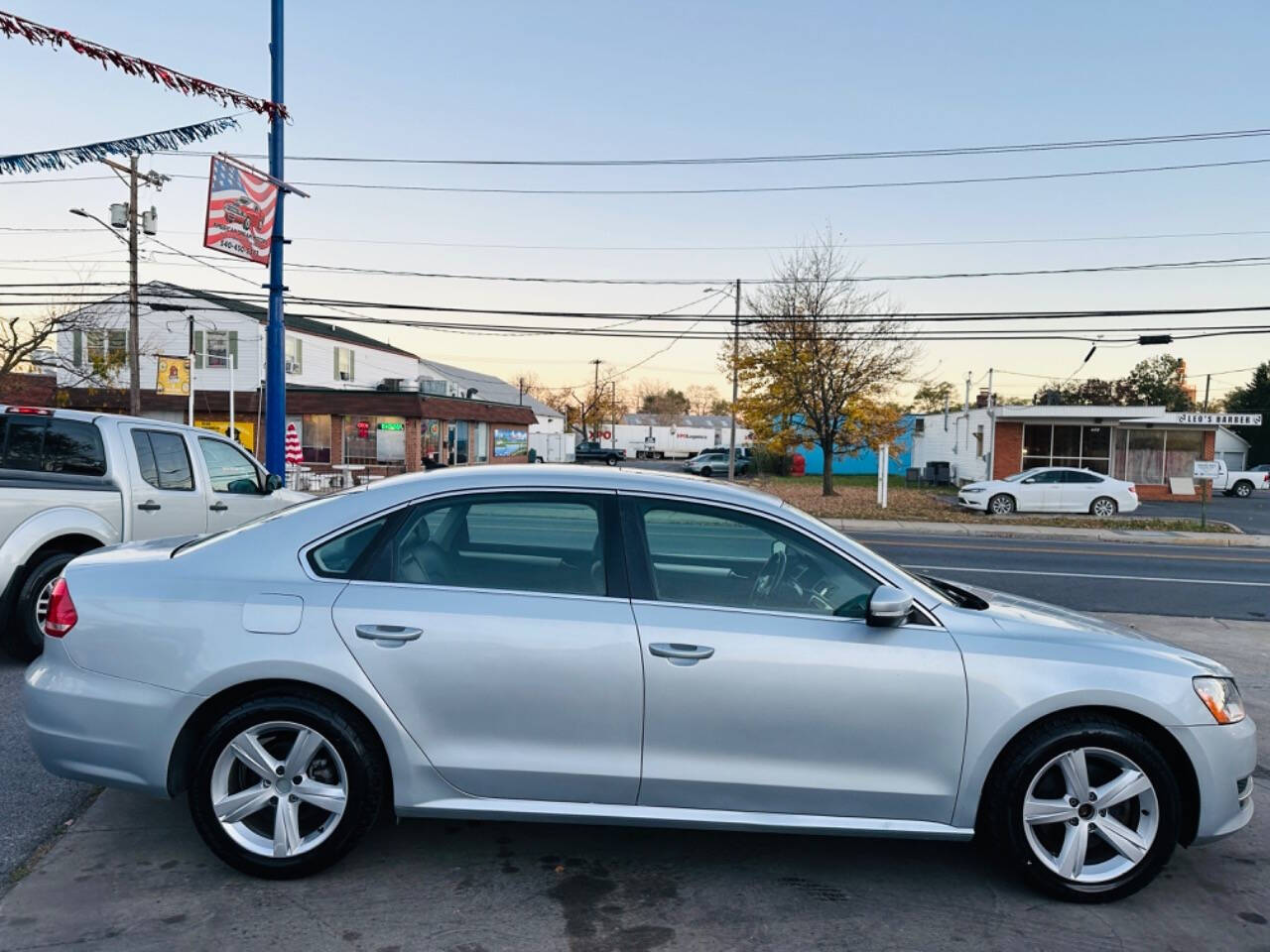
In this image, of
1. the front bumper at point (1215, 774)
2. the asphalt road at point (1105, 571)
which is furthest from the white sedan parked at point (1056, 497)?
the front bumper at point (1215, 774)

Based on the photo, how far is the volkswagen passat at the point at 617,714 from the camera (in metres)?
3.20

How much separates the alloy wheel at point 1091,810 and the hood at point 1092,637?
41cm

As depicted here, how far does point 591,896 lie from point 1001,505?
23848 millimetres

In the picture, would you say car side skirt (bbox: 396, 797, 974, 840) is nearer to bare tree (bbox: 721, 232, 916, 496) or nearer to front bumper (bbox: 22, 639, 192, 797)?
front bumper (bbox: 22, 639, 192, 797)

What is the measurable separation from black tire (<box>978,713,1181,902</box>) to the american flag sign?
11.7 meters

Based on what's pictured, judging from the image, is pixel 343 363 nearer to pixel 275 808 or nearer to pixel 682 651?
pixel 275 808

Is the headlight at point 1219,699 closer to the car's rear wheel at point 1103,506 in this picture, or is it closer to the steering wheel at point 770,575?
the steering wheel at point 770,575

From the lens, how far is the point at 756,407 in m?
27.5

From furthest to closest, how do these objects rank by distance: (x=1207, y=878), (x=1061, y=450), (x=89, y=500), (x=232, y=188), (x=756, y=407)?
(x=1061, y=450) → (x=756, y=407) → (x=232, y=188) → (x=89, y=500) → (x=1207, y=878)

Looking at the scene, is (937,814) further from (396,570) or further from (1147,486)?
(1147,486)

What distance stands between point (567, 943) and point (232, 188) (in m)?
11.6

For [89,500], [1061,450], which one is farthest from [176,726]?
[1061,450]

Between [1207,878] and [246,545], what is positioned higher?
[246,545]

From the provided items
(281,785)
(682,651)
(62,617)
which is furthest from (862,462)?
(62,617)
